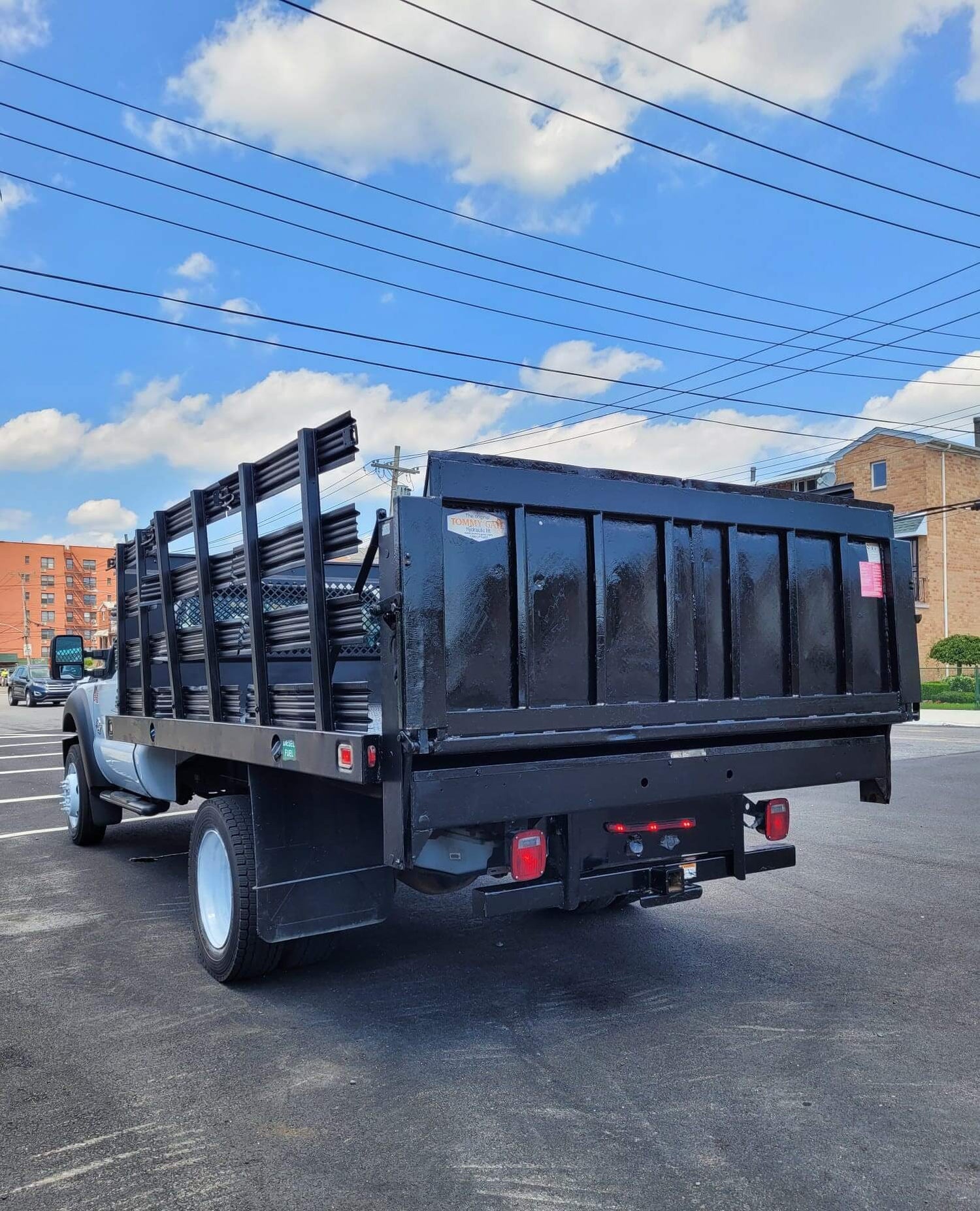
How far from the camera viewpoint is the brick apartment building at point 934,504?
37.8m

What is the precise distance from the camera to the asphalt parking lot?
3047 millimetres

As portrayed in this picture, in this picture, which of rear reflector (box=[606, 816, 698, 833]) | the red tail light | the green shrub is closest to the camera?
rear reflector (box=[606, 816, 698, 833])

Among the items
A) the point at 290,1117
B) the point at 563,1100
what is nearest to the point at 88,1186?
the point at 290,1117

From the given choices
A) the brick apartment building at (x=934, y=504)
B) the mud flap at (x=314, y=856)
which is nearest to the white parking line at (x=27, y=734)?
the mud flap at (x=314, y=856)

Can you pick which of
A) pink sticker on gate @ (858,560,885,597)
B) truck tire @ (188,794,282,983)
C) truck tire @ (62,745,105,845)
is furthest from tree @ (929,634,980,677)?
truck tire @ (188,794,282,983)

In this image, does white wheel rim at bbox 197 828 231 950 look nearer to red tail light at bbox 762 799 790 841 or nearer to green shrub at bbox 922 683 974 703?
red tail light at bbox 762 799 790 841

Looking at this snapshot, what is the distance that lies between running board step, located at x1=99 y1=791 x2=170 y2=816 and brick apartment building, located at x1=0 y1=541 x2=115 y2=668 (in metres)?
125

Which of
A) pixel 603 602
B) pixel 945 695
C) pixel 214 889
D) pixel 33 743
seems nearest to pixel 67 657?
pixel 214 889

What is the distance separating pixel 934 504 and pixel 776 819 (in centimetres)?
3652

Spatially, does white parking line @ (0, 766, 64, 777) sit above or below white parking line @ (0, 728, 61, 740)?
above

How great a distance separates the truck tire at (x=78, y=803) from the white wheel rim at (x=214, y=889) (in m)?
3.34

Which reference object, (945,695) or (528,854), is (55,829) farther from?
(945,695)

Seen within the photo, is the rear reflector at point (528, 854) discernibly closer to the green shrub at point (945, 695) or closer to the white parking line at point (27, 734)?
the white parking line at point (27, 734)

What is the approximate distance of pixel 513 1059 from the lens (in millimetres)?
3953
